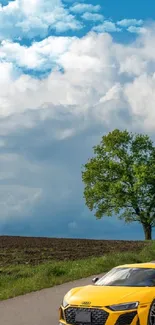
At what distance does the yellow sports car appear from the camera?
36.8ft

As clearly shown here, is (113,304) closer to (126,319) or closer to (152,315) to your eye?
(126,319)

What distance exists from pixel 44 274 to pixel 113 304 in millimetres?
11059

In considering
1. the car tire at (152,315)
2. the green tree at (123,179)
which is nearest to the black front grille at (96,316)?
the car tire at (152,315)

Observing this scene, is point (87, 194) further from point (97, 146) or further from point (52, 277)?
point (52, 277)

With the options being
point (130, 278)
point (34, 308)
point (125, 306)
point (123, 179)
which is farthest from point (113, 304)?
point (123, 179)

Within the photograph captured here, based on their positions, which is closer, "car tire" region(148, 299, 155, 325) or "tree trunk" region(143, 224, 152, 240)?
"car tire" region(148, 299, 155, 325)

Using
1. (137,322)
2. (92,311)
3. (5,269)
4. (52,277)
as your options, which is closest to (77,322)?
(92,311)

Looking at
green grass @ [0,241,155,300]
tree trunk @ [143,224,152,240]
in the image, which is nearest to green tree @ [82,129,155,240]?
tree trunk @ [143,224,152,240]

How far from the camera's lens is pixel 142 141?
6625 centimetres

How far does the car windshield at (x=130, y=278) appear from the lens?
12.3 metres

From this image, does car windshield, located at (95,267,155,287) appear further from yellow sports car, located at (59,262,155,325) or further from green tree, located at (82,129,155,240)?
green tree, located at (82,129,155,240)

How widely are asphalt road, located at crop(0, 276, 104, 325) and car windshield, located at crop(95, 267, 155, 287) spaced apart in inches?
55.6

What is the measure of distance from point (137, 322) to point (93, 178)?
177 feet

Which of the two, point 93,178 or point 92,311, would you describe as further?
point 93,178
